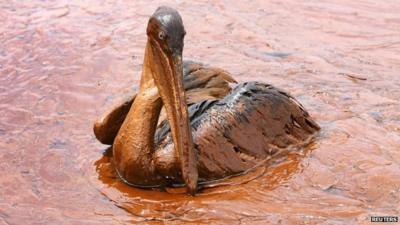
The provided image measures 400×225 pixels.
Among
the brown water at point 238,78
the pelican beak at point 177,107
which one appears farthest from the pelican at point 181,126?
the brown water at point 238,78

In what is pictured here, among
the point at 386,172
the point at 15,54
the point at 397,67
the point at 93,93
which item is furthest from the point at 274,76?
the point at 15,54

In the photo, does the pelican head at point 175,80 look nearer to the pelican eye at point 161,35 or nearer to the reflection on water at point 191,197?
the pelican eye at point 161,35

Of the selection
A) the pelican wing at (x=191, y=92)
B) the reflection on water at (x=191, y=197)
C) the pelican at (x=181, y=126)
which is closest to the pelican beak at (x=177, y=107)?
the pelican at (x=181, y=126)

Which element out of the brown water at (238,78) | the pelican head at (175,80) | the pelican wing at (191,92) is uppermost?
the pelican head at (175,80)

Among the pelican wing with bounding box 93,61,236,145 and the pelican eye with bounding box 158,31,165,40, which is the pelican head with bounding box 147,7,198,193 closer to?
the pelican eye with bounding box 158,31,165,40

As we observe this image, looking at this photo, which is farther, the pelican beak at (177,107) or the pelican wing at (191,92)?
the pelican wing at (191,92)

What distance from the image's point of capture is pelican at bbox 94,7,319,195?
473cm

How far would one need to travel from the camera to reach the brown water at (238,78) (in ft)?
15.6

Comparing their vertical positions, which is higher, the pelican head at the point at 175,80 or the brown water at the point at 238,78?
the pelican head at the point at 175,80

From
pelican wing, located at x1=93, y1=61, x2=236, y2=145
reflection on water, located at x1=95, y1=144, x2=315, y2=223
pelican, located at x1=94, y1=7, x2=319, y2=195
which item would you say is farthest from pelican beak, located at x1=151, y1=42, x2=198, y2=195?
pelican wing, located at x1=93, y1=61, x2=236, y2=145

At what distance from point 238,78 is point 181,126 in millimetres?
2701

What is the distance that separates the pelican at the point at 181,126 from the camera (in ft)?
15.5

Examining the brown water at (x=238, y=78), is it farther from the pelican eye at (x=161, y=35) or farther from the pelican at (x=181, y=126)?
the pelican eye at (x=161, y=35)

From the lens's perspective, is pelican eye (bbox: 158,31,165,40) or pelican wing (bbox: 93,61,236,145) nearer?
pelican eye (bbox: 158,31,165,40)
